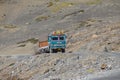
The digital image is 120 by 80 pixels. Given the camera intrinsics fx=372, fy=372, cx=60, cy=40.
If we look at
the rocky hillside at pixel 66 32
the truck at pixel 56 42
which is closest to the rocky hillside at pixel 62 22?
the rocky hillside at pixel 66 32

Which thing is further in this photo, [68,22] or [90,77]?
[68,22]

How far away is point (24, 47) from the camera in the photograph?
72.5m

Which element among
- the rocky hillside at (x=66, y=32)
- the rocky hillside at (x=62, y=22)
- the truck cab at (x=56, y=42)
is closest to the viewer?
the rocky hillside at (x=66, y=32)

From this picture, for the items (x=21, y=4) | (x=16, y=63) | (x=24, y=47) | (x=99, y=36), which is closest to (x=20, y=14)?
(x=21, y=4)

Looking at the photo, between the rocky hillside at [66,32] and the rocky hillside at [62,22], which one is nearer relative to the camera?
the rocky hillside at [66,32]

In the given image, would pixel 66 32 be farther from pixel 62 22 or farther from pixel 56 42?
pixel 56 42

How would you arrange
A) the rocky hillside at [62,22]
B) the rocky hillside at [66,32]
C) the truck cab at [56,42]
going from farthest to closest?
1. the rocky hillside at [62,22]
2. the truck cab at [56,42]
3. the rocky hillside at [66,32]

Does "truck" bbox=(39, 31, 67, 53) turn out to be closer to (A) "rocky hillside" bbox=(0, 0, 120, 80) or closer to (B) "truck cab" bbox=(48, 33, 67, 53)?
(B) "truck cab" bbox=(48, 33, 67, 53)

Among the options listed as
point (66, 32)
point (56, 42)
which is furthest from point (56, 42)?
point (66, 32)

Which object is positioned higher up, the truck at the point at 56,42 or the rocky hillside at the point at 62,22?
the truck at the point at 56,42

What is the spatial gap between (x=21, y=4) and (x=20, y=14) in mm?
10624

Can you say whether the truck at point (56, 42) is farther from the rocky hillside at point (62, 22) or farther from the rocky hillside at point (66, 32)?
the rocky hillside at point (62, 22)

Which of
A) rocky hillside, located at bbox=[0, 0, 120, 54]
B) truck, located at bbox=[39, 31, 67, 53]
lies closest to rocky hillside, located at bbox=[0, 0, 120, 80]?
rocky hillside, located at bbox=[0, 0, 120, 54]

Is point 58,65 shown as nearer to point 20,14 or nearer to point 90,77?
point 90,77
